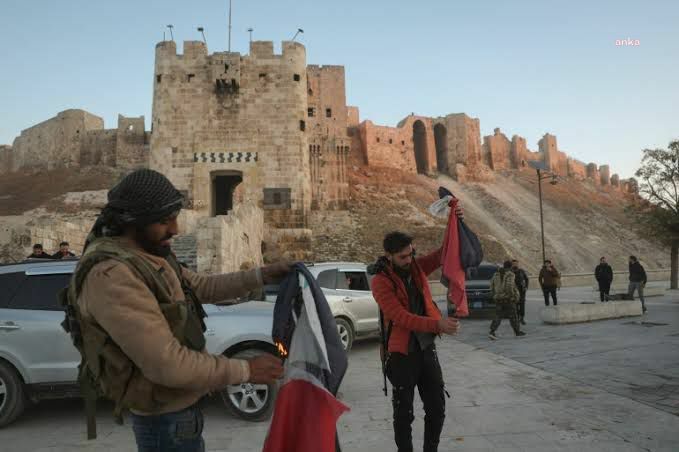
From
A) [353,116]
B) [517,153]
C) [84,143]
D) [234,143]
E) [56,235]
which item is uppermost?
[353,116]

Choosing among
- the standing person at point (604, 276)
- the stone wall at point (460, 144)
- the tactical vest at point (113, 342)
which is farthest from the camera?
the stone wall at point (460, 144)

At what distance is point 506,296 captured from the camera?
1005cm

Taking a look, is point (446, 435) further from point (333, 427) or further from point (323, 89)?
point (323, 89)

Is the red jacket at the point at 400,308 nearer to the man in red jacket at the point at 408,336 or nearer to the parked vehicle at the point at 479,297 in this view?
the man in red jacket at the point at 408,336

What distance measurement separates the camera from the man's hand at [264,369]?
1835mm

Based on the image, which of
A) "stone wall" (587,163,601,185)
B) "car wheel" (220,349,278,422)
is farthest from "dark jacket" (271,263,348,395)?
"stone wall" (587,163,601,185)

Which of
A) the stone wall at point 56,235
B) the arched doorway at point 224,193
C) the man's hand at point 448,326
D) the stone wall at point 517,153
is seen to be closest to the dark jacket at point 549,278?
the man's hand at point 448,326

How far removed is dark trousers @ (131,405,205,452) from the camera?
187 centimetres

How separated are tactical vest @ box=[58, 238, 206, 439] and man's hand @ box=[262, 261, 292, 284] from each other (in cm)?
56

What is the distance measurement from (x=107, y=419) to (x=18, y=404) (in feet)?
2.99

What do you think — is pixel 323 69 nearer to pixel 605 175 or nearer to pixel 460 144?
pixel 460 144

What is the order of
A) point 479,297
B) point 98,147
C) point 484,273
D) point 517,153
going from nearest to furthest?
point 479,297 < point 484,273 < point 98,147 < point 517,153

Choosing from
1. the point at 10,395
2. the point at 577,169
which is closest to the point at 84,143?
the point at 10,395

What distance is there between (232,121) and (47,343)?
20257 mm
